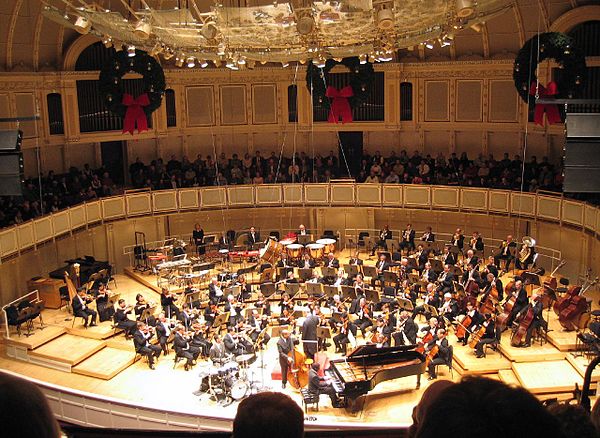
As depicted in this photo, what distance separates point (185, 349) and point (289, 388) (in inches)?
107

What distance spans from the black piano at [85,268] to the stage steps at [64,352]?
2906 mm

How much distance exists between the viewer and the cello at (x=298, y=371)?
49.8 feet

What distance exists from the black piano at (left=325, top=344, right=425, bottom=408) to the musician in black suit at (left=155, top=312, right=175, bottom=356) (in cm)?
471

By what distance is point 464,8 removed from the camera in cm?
1174

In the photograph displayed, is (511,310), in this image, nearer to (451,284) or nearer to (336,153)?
(451,284)

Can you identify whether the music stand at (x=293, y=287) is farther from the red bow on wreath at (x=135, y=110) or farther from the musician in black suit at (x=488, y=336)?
the red bow on wreath at (x=135, y=110)

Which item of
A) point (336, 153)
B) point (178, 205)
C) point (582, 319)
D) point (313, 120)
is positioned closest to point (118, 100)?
point (178, 205)

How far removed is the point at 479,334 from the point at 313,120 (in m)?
12.8

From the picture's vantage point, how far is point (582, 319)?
1681 cm

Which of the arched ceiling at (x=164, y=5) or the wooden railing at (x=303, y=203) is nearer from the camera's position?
the wooden railing at (x=303, y=203)

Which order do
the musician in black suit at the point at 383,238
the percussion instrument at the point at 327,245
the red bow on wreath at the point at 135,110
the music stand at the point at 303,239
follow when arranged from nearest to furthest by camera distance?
the red bow on wreath at the point at 135,110 < the percussion instrument at the point at 327,245 < the music stand at the point at 303,239 < the musician in black suit at the point at 383,238

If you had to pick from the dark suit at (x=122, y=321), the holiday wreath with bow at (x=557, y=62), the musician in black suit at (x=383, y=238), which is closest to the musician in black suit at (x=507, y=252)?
the musician in black suit at (x=383, y=238)

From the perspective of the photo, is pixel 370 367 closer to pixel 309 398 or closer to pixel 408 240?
pixel 309 398

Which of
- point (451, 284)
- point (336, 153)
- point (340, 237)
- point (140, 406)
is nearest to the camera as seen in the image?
point (140, 406)
